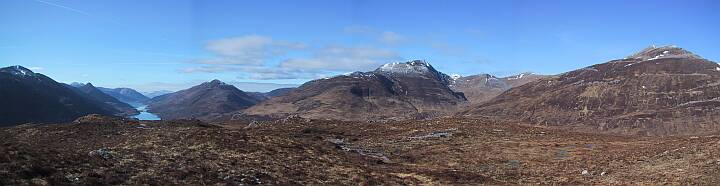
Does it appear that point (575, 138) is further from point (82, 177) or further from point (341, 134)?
point (82, 177)

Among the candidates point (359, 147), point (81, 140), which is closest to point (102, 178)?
point (81, 140)

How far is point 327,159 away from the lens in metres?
39.0

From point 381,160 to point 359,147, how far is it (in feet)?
27.1

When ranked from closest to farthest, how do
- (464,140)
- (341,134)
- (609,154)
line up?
(609,154) < (464,140) < (341,134)

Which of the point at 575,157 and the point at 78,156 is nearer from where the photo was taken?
the point at 78,156

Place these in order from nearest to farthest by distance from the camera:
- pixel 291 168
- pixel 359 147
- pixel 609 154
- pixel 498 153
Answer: pixel 291 168
pixel 609 154
pixel 498 153
pixel 359 147

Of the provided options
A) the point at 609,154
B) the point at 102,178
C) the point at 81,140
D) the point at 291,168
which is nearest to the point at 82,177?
the point at 102,178

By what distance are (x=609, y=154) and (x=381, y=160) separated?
17.8 m

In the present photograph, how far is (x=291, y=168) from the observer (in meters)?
33.8

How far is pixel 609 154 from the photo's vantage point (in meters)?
41.2

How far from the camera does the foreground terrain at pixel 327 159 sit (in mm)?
26812

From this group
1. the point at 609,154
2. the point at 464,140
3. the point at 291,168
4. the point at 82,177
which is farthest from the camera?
the point at 464,140

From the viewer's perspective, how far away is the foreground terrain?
26.8m

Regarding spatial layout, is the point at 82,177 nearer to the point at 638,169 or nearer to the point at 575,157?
the point at 638,169
